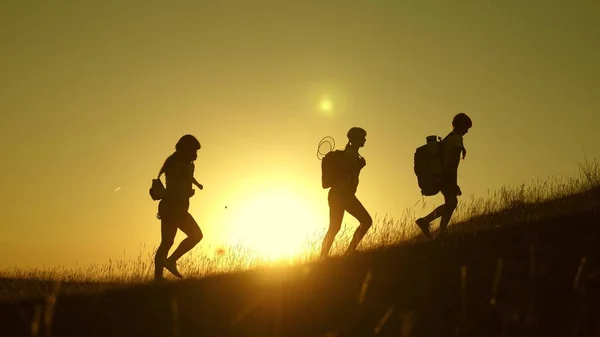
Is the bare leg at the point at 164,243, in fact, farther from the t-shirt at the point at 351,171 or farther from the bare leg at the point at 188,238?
the t-shirt at the point at 351,171

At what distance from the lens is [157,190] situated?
1025 centimetres

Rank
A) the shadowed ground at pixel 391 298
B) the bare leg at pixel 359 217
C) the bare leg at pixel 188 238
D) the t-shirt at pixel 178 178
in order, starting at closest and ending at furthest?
the shadowed ground at pixel 391 298
the t-shirt at pixel 178 178
the bare leg at pixel 188 238
the bare leg at pixel 359 217

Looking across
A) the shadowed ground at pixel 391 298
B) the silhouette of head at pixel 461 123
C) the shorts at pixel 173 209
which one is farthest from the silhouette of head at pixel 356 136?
the shorts at pixel 173 209

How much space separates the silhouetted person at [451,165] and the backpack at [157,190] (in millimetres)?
4012

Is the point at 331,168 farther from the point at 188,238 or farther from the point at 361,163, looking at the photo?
the point at 188,238

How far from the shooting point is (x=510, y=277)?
756cm

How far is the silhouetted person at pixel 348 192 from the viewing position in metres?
10.6

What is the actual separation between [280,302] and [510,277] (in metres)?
2.51

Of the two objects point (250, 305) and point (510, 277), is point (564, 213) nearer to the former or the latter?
point (510, 277)

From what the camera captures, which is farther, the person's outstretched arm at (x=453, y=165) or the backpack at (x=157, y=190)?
the person's outstretched arm at (x=453, y=165)

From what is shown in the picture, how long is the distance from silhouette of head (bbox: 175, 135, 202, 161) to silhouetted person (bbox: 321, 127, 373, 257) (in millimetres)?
2096

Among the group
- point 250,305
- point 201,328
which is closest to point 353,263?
point 250,305

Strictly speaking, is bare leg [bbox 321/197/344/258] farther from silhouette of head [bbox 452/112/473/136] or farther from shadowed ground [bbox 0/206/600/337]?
silhouette of head [bbox 452/112/473/136]

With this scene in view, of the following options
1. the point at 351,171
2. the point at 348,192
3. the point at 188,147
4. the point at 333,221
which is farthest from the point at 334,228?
the point at 188,147
